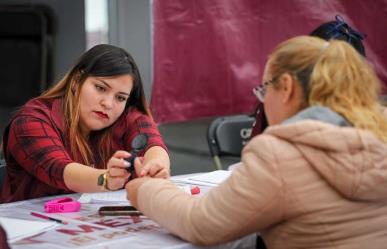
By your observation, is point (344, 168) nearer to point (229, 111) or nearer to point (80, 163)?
point (80, 163)

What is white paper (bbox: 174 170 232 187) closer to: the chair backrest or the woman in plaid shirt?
the woman in plaid shirt

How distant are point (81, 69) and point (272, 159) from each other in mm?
917

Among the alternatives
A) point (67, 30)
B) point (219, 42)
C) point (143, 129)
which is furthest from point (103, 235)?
point (67, 30)

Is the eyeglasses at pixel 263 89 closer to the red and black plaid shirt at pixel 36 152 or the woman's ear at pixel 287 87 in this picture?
the woman's ear at pixel 287 87

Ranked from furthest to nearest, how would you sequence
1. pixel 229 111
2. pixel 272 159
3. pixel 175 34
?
1. pixel 229 111
2. pixel 175 34
3. pixel 272 159

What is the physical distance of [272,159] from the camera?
1.06m

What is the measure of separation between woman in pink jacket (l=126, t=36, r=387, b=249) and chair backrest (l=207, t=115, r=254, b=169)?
1522 millimetres

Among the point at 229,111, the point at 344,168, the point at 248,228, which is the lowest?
the point at 229,111

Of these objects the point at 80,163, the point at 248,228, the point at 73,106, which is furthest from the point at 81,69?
the point at 248,228

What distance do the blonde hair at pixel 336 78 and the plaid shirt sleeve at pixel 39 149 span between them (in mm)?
757

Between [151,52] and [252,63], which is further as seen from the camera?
[252,63]

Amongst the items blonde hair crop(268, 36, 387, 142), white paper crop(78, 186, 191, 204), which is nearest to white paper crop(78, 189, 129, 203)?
white paper crop(78, 186, 191, 204)

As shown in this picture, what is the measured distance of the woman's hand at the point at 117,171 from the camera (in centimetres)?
154

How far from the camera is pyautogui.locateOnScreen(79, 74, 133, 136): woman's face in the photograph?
Answer: 1779 millimetres
